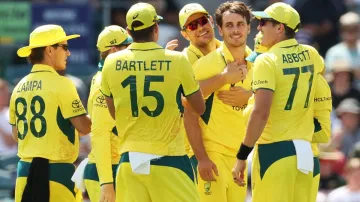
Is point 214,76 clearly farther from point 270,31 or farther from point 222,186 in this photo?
point 222,186

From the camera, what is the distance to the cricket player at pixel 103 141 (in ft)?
33.8


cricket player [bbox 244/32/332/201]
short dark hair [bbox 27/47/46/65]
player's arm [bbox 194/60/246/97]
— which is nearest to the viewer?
cricket player [bbox 244/32/332/201]

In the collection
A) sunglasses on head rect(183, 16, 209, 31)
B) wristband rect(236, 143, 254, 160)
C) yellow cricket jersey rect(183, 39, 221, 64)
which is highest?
sunglasses on head rect(183, 16, 209, 31)

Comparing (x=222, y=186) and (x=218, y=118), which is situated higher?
(x=218, y=118)

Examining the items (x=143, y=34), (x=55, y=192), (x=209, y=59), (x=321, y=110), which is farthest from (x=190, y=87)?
(x=55, y=192)

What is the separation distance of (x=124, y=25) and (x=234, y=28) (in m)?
6.88

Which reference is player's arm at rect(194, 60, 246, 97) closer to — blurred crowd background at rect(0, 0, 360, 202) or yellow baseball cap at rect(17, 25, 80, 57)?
yellow baseball cap at rect(17, 25, 80, 57)

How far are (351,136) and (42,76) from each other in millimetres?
5395

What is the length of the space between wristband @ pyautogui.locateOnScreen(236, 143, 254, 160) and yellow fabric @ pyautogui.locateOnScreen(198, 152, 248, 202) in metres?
0.58

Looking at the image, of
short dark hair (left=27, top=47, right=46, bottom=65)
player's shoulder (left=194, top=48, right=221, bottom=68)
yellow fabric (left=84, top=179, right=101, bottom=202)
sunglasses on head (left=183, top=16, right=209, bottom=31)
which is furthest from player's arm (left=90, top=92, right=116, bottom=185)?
sunglasses on head (left=183, top=16, right=209, bottom=31)

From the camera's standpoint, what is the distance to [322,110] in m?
10.2

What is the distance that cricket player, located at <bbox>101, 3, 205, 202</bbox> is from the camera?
945 centimetres

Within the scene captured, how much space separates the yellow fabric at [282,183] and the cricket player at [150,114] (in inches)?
25.5

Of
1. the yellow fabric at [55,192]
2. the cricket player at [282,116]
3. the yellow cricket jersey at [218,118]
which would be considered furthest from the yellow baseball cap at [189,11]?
the yellow fabric at [55,192]
